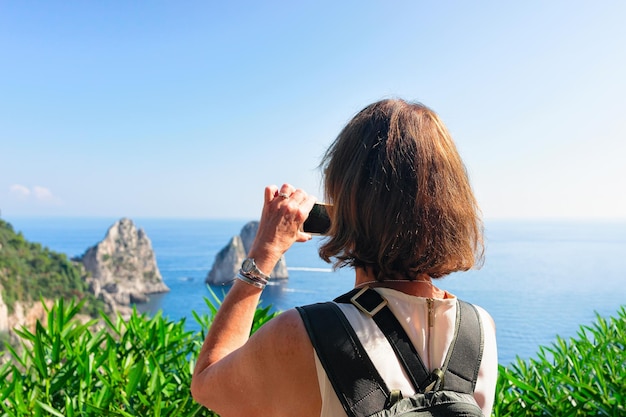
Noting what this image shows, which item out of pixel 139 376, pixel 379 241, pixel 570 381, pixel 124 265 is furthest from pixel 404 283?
pixel 124 265

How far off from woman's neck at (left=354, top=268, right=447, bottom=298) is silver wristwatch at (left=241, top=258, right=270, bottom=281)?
13 cm

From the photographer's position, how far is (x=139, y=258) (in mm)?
34594

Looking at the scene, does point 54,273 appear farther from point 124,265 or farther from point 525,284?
point 525,284

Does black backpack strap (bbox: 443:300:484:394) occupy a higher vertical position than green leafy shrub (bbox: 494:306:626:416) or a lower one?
higher

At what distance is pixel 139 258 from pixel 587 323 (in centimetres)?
3497

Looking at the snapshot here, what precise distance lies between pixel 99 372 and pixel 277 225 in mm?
976

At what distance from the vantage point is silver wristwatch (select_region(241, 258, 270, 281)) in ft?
2.22

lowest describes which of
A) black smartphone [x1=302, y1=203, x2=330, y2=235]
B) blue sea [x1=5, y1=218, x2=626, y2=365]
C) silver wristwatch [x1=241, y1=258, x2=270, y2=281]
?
blue sea [x1=5, y1=218, x2=626, y2=365]

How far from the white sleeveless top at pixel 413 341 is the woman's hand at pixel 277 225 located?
0.45ft

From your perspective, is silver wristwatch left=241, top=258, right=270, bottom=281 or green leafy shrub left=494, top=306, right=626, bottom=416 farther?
green leafy shrub left=494, top=306, right=626, bottom=416

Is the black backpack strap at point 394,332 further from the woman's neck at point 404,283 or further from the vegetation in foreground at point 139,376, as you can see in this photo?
the vegetation in foreground at point 139,376

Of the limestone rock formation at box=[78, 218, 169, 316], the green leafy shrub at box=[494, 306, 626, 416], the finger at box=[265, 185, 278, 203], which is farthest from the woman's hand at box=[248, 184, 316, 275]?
the limestone rock formation at box=[78, 218, 169, 316]

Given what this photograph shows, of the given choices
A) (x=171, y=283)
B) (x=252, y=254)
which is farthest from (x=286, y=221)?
(x=171, y=283)

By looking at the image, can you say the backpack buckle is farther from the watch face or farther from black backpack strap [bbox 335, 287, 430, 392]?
the watch face
